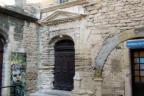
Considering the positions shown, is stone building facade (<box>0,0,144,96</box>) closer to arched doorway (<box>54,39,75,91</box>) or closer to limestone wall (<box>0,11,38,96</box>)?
limestone wall (<box>0,11,38,96</box>)

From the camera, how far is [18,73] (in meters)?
6.34

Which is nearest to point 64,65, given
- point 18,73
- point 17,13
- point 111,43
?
point 18,73

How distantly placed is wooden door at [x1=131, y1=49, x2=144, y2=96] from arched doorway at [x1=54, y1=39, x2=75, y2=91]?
7.68ft

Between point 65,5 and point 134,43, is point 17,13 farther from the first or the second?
point 134,43

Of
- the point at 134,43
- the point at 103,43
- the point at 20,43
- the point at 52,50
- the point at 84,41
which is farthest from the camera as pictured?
the point at 52,50

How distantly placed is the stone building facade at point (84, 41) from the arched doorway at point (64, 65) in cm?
16

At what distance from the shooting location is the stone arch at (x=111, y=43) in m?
5.31

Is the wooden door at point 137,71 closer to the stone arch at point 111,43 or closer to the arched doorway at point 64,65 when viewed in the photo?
the stone arch at point 111,43

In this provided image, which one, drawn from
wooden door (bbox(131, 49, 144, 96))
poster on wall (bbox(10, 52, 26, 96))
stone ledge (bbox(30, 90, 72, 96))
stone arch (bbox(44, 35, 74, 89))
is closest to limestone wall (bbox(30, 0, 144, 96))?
wooden door (bbox(131, 49, 144, 96))

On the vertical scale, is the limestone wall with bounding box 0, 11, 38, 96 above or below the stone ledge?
above

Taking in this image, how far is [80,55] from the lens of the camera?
6258mm

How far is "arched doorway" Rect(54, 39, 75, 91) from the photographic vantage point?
22.3ft

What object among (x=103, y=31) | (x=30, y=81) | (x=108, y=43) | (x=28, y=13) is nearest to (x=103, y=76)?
(x=108, y=43)

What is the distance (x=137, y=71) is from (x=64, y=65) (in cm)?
290
